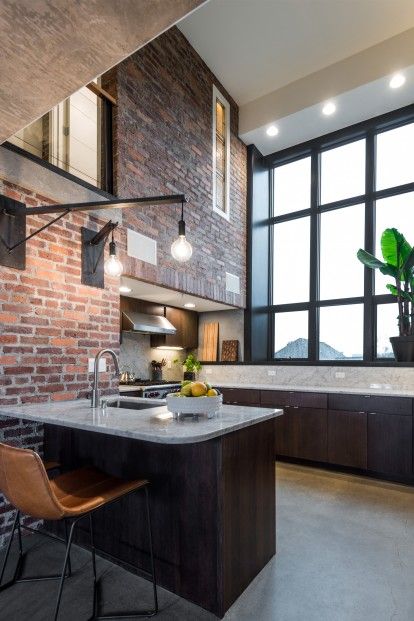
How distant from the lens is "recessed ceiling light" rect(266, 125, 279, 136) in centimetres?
543

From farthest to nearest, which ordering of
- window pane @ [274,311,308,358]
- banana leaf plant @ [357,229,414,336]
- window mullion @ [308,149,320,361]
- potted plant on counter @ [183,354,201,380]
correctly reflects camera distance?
1. potted plant on counter @ [183,354,201,380]
2. window pane @ [274,311,308,358]
3. window mullion @ [308,149,320,361]
4. banana leaf plant @ [357,229,414,336]

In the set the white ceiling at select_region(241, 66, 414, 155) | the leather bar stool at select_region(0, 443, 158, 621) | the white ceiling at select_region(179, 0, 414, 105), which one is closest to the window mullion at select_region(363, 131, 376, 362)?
the white ceiling at select_region(241, 66, 414, 155)

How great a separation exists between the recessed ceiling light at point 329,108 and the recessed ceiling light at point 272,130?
708 mm

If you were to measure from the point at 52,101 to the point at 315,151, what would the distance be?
4.83 metres

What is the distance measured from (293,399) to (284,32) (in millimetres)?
4372

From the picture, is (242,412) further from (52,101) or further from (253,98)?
(253,98)

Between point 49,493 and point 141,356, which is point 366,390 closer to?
point 141,356

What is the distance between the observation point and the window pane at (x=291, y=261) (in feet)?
18.5

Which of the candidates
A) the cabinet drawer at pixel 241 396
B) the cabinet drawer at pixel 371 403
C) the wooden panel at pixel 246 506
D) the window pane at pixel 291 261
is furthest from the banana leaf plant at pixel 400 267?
the wooden panel at pixel 246 506

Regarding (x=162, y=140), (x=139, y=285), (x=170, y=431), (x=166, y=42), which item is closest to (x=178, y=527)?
(x=170, y=431)

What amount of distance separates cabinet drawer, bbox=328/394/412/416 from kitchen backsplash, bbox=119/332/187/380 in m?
2.56

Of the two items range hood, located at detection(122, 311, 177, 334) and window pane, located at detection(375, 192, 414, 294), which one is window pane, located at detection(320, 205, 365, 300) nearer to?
window pane, located at detection(375, 192, 414, 294)

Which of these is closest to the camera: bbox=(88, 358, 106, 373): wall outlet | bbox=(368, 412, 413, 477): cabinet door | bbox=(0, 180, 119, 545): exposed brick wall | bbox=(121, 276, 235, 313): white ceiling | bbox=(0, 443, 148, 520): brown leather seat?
bbox=(0, 443, 148, 520): brown leather seat

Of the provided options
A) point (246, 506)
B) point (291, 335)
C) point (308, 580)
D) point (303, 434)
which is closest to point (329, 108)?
point (291, 335)
